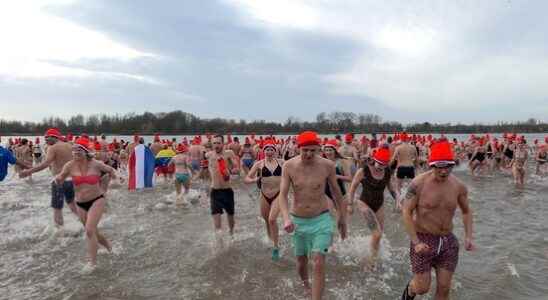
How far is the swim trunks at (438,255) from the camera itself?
12.8 feet

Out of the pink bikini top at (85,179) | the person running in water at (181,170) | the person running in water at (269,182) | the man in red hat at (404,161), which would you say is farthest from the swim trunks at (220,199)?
the man in red hat at (404,161)

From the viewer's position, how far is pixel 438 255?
154 inches

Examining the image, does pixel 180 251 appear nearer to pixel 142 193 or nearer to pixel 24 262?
pixel 24 262

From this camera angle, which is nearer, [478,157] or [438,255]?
[438,255]

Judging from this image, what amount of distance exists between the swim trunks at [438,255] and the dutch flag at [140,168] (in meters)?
7.81

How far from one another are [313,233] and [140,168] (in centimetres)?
713

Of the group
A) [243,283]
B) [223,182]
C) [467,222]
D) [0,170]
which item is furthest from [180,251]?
[467,222]

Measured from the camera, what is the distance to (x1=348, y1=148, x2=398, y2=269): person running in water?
5.86m

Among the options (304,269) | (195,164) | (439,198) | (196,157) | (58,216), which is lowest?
(58,216)

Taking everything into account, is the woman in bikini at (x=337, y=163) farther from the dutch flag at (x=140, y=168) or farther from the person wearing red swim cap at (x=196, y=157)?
the dutch flag at (x=140, y=168)

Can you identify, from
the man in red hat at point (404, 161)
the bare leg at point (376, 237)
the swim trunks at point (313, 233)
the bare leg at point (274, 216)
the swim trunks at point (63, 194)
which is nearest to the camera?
the swim trunks at point (313, 233)

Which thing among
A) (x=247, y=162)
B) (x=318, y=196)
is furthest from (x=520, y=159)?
(x=318, y=196)

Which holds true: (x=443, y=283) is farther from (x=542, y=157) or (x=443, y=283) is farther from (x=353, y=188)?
(x=542, y=157)

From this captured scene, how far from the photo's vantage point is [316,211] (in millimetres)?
4410
